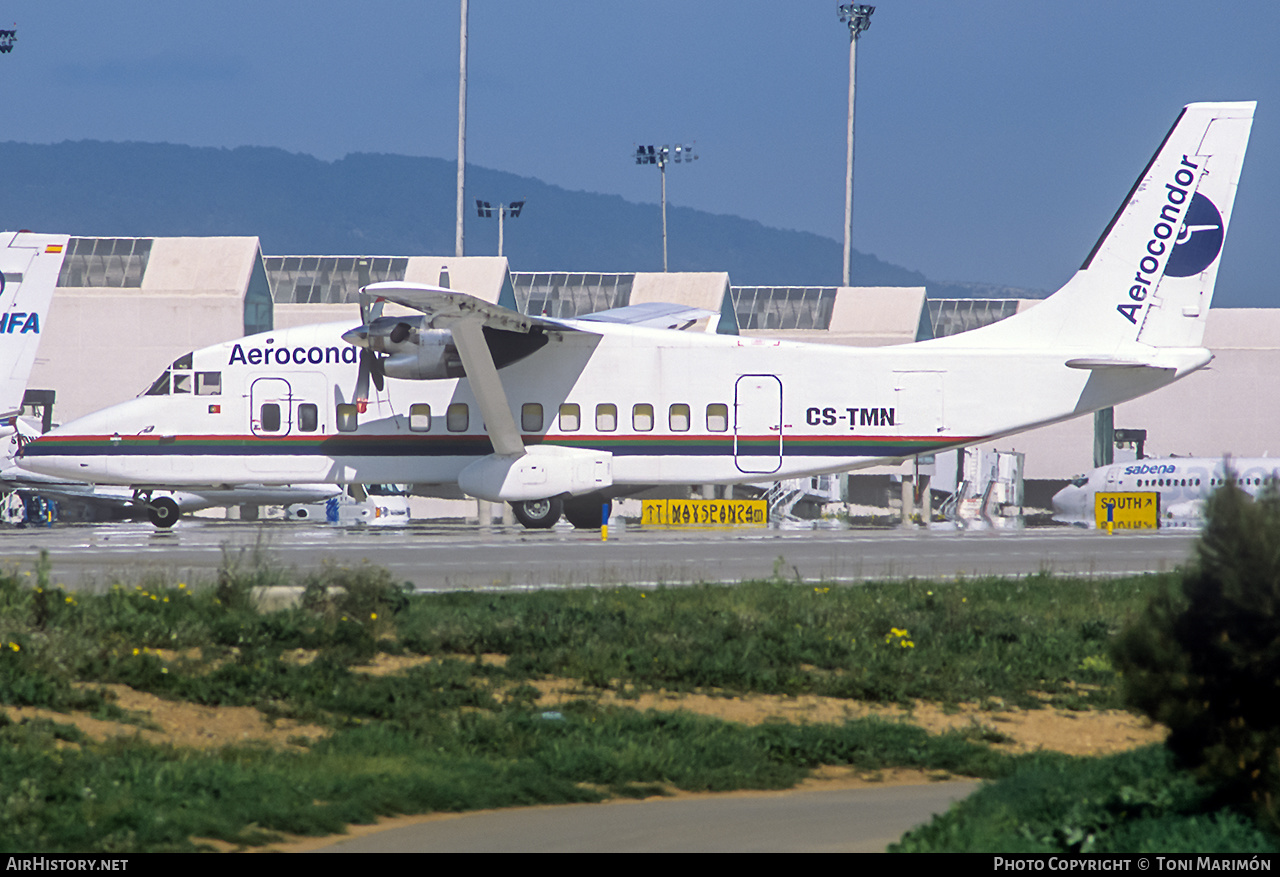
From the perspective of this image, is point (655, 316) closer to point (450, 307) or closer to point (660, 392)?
point (660, 392)

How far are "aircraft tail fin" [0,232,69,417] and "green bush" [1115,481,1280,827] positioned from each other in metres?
25.3

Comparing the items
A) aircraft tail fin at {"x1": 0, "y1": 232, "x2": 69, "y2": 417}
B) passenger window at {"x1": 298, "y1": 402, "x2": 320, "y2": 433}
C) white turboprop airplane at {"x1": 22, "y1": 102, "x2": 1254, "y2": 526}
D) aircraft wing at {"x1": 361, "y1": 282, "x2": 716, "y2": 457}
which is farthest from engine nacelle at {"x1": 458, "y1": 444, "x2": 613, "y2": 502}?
aircraft tail fin at {"x1": 0, "y1": 232, "x2": 69, "y2": 417}

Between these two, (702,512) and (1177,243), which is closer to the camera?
(1177,243)

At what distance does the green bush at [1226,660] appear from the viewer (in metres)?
6.06

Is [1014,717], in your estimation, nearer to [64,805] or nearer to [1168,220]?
[64,805]

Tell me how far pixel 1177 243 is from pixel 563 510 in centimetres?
1538

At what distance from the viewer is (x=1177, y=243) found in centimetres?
2761

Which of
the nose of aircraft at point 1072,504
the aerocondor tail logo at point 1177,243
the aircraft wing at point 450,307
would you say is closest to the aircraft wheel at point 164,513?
the aircraft wing at point 450,307

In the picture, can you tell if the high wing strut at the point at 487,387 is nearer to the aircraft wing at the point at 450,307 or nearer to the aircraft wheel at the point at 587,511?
the aircraft wing at the point at 450,307

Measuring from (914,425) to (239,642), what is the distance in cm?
1894

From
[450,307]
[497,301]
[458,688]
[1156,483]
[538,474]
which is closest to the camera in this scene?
[458,688]

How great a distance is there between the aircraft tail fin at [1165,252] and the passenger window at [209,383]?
18.2 m

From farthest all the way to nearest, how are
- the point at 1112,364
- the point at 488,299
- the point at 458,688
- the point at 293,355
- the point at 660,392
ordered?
the point at 488,299, the point at 293,355, the point at 660,392, the point at 1112,364, the point at 458,688

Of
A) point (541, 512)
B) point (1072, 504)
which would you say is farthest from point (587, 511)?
point (1072, 504)
